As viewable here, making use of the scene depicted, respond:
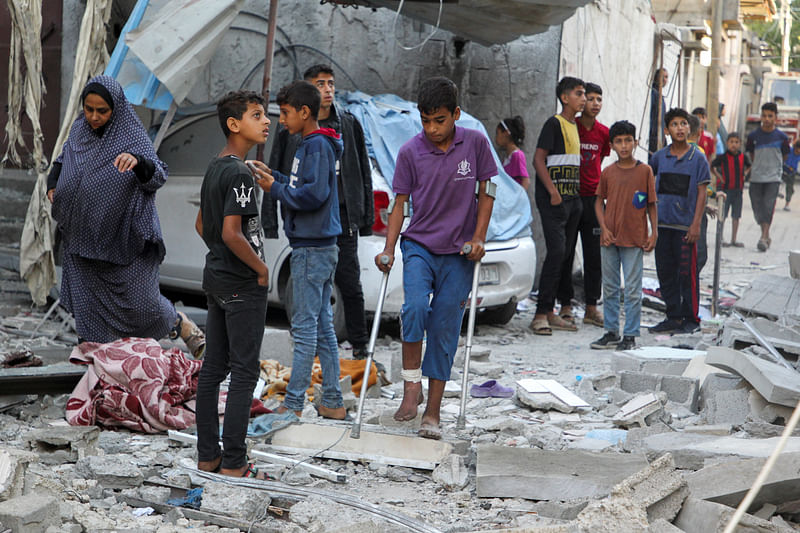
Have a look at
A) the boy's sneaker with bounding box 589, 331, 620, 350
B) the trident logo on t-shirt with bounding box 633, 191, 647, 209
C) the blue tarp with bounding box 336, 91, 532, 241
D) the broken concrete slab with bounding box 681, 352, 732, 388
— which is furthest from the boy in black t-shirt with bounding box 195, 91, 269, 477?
the trident logo on t-shirt with bounding box 633, 191, 647, 209

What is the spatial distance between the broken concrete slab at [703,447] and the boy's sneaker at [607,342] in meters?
3.01

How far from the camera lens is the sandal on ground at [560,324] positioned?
8414 mm

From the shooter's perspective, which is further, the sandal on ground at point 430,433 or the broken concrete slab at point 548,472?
the sandal on ground at point 430,433

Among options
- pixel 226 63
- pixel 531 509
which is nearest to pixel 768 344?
pixel 531 509

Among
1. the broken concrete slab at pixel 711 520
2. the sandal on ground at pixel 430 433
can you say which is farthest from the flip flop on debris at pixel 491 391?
the broken concrete slab at pixel 711 520

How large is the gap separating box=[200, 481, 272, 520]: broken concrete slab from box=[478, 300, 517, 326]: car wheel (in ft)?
15.9

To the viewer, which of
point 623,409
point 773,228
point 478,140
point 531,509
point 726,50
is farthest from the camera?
point 726,50

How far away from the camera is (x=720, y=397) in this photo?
5195 millimetres

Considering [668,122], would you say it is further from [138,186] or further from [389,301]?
[138,186]

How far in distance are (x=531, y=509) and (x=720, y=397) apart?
1.83m

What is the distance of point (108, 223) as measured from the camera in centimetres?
544

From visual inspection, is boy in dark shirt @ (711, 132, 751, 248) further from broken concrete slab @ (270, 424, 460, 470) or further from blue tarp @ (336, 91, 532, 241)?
broken concrete slab @ (270, 424, 460, 470)

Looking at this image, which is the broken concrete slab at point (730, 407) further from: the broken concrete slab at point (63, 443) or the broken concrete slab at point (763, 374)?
the broken concrete slab at point (63, 443)

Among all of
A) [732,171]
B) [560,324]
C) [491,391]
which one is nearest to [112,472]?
[491,391]
